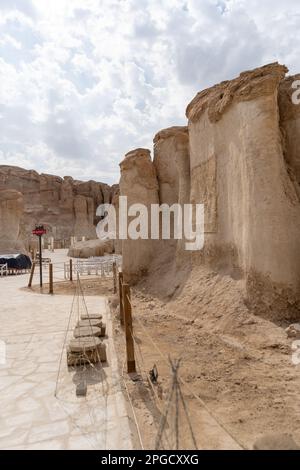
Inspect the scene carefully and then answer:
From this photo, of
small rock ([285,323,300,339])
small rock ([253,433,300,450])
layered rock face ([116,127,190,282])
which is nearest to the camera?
small rock ([253,433,300,450])

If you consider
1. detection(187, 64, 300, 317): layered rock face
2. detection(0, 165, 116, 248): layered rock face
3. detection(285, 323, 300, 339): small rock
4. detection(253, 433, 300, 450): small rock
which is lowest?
detection(285, 323, 300, 339): small rock

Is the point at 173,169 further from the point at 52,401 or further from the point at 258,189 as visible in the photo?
the point at 52,401

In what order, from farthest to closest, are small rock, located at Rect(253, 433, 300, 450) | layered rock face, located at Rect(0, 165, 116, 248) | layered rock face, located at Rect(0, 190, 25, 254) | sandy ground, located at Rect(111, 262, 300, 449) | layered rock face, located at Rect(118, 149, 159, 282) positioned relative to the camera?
layered rock face, located at Rect(0, 165, 116, 248)
layered rock face, located at Rect(0, 190, 25, 254)
layered rock face, located at Rect(118, 149, 159, 282)
sandy ground, located at Rect(111, 262, 300, 449)
small rock, located at Rect(253, 433, 300, 450)

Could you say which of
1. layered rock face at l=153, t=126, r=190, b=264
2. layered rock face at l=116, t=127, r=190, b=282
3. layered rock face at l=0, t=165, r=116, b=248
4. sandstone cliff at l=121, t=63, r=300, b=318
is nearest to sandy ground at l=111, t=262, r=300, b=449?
sandstone cliff at l=121, t=63, r=300, b=318

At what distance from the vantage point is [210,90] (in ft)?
28.8

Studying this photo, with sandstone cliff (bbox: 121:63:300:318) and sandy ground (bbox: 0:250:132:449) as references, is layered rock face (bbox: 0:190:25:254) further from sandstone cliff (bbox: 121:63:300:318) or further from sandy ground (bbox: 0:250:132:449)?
sandstone cliff (bbox: 121:63:300:318)

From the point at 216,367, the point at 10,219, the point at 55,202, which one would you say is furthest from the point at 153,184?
the point at 55,202

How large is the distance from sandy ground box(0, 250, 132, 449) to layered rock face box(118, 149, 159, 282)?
15.1ft

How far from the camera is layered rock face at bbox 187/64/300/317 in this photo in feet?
20.7

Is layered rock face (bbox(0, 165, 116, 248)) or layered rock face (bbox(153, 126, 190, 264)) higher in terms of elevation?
layered rock face (bbox(0, 165, 116, 248))

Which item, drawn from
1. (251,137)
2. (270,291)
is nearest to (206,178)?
(251,137)

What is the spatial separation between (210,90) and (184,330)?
6408 mm

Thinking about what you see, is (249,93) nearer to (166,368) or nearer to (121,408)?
(166,368)

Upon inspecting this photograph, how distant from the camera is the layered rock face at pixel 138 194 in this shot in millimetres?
11820
